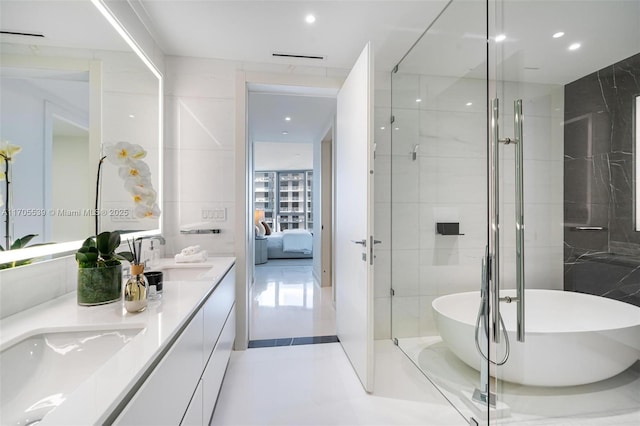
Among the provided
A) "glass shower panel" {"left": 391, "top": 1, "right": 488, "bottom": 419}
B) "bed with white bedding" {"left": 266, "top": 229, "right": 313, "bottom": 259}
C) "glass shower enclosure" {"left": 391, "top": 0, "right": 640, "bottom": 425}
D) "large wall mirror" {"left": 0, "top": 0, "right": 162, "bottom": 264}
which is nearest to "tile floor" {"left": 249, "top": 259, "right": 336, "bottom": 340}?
"glass shower panel" {"left": 391, "top": 1, "right": 488, "bottom": 419}

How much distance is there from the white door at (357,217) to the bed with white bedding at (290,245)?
3886mm

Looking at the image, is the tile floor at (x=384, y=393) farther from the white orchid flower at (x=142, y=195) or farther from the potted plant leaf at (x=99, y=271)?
the white orchid flower at (x=142, y=195)

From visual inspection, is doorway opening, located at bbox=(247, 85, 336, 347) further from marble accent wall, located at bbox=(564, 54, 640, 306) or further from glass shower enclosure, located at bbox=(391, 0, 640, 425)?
marble accent wall, located at bbox=(564, 54, 640, 306)

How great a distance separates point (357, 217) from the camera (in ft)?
6.56

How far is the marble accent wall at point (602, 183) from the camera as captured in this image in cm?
122

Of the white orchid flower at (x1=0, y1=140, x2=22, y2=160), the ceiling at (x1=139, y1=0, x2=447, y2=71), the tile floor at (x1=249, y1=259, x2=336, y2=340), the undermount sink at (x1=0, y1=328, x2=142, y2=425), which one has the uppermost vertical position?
the ceiling at (x1=139, y1=0, x2=447, y2=71)

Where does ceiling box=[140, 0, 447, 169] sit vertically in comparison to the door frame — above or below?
above

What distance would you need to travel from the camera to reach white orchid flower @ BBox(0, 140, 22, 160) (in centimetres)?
93

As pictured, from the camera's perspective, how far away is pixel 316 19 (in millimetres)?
1928

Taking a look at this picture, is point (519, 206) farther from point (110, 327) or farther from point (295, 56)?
point (295, 56)

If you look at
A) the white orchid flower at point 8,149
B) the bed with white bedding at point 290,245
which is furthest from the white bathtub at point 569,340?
the bed with white bedding at point 290,245

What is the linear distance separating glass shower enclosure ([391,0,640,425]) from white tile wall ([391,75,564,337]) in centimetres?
1

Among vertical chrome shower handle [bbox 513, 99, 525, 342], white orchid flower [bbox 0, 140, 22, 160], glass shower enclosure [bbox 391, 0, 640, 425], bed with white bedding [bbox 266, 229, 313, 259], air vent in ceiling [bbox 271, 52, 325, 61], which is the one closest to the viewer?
white orchid flower [bbox 0, 140, 22, 160]

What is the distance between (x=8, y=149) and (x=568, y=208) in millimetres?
2290
